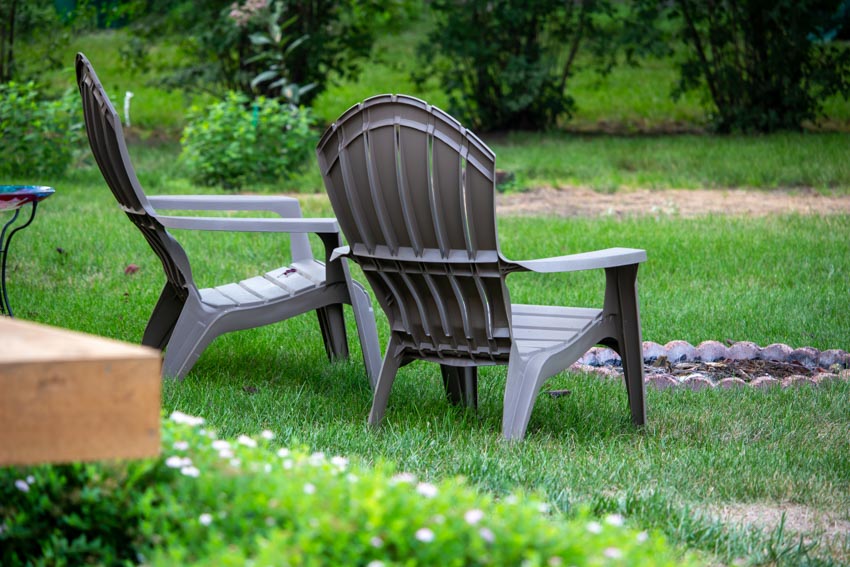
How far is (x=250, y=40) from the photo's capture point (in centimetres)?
1559

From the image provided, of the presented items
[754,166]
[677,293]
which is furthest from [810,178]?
[677,293]

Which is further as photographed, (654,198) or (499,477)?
(654,198)

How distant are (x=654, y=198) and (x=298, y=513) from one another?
966cm

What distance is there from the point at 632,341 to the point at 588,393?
0.71m

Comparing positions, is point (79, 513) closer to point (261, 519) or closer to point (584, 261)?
point (261, 519)

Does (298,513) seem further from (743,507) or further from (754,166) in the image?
(754,166)

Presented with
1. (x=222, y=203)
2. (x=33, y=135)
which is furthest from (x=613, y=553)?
(x=33, y=135)

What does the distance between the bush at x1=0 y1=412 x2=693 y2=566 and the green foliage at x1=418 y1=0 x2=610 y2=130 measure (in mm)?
14898

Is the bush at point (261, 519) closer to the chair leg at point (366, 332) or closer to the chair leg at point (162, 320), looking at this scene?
the chair leg at point (366, 332)

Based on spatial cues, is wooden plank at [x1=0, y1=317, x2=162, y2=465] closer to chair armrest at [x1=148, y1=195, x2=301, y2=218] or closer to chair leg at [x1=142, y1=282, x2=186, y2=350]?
chair leg at [x1=142, y1=282, x2=186, y2=350]

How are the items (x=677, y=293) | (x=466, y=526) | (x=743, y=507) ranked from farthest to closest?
(x=677, y=293) → (x=743, y=507) → (x=466, y=526)

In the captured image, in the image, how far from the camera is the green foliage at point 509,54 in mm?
16531

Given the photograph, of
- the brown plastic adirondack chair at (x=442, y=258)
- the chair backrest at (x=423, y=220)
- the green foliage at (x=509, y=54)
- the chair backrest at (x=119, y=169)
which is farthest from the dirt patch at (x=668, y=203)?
the chair backrest at (x=423, y=220)

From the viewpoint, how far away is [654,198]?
Result: 10992 millimetres
